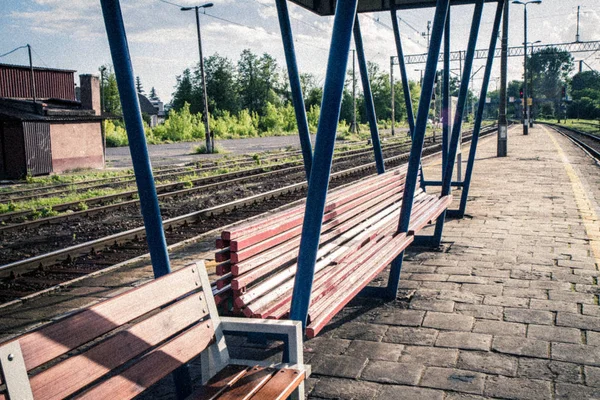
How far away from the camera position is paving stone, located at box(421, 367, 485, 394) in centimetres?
324

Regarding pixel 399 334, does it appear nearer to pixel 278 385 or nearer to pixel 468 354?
pixel 468 354

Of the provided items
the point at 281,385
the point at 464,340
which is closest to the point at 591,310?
the point at 464,340

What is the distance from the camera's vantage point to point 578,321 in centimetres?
424

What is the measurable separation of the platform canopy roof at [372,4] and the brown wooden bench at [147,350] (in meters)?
4.10

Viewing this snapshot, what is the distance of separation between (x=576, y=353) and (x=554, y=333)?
35 centimetres

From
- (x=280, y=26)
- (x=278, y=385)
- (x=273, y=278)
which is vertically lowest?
(x=278, y=385)

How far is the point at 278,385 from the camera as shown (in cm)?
244

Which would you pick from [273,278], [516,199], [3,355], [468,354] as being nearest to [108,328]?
[3,355]

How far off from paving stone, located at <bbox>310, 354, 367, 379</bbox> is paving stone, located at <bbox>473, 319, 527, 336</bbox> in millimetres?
969

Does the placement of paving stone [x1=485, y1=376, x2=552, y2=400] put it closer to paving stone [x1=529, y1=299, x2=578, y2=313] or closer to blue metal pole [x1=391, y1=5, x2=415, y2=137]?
paving stone [x1=529, y1=299, x2=578, y2=313]

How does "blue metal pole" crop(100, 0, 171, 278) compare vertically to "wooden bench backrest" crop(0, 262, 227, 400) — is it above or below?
above

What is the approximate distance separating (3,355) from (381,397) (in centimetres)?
208

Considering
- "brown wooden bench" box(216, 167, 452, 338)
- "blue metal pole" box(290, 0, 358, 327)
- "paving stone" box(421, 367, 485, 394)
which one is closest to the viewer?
"blue metal pole" box(290, 0, 358, 327)

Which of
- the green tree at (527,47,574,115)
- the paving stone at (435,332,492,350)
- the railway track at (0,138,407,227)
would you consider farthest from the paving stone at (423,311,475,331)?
the green tree at (527,47,574,115)
